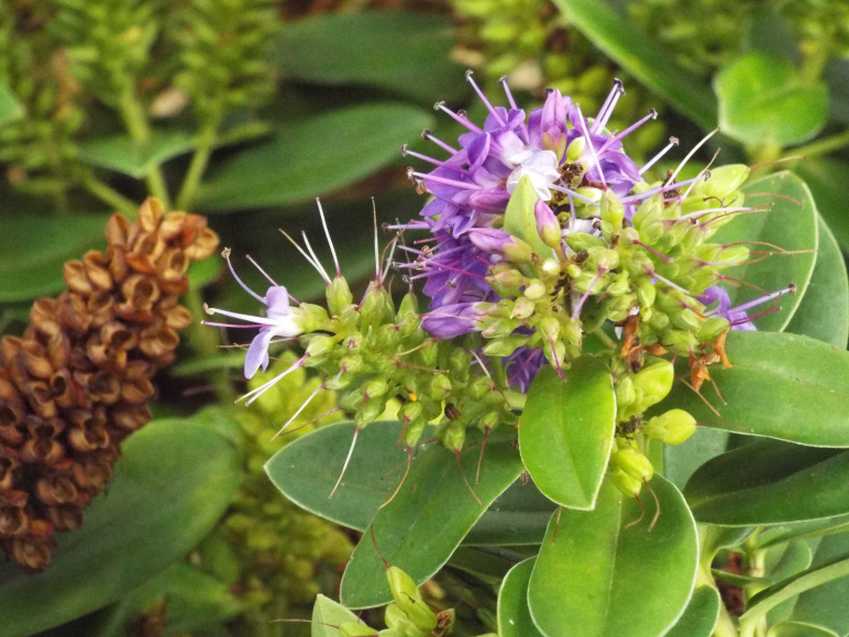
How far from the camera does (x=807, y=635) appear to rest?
2.52 ft

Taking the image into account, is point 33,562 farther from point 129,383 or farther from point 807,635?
point 807,635

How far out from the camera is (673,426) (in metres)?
0.66

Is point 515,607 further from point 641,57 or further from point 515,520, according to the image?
point 641,57

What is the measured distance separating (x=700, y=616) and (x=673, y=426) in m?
0.10

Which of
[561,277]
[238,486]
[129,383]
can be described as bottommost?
[238,486]

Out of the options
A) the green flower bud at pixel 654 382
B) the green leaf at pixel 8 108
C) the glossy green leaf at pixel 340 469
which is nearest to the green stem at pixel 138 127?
the green leaf at pixel 8 108

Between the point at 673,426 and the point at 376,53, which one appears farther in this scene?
the point at 376,53

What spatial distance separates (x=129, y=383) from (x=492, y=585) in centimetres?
29

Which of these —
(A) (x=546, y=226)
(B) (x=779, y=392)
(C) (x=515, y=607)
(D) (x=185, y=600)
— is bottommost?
(D) (x=185, y=600)

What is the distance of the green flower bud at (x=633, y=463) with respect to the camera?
0.65 meters

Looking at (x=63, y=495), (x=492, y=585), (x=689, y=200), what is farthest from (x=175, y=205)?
(x=689, y=200)

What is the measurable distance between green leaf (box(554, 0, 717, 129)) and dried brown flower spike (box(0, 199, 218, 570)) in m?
0.48

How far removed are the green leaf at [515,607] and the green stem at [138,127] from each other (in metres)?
0.72

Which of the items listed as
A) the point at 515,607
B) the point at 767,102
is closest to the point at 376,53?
the point at 767,102
